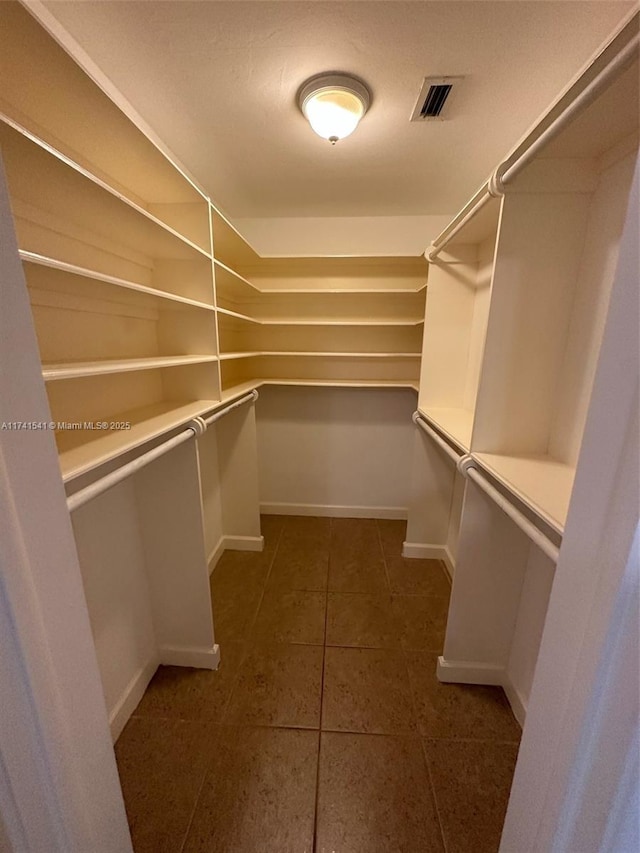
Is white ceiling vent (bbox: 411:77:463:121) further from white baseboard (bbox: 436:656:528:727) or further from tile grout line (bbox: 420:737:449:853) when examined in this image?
tile grout line (bbox: 420:737:449:853)

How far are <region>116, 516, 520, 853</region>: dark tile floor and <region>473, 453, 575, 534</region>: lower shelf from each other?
115cm

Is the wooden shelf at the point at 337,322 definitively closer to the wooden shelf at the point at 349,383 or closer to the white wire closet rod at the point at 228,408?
the wooden shelf at the point at 349,383

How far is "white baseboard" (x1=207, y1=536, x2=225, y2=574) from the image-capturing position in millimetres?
2283

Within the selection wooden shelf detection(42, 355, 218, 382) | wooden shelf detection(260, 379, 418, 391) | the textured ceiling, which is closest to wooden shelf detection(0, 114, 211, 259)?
wooden shelf detection(42, 355, 218, 382)

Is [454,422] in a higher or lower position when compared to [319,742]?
higher

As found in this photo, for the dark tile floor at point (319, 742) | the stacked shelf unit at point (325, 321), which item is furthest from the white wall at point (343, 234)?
the dark tile floor at point (319, 742)

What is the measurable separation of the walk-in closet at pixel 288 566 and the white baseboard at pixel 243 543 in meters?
0.20

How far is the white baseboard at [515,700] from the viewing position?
137 centimetres

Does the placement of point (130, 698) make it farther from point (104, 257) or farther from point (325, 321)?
point (325, 321)

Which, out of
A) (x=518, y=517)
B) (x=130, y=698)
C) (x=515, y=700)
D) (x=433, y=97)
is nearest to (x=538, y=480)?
(x=518, y=517)

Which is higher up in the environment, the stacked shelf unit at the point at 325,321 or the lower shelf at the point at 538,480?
the stacked shelf unit at the point at 325,321

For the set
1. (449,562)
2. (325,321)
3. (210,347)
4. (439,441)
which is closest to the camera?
(210,347)

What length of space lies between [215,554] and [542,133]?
2.69m

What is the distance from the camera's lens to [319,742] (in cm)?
129
